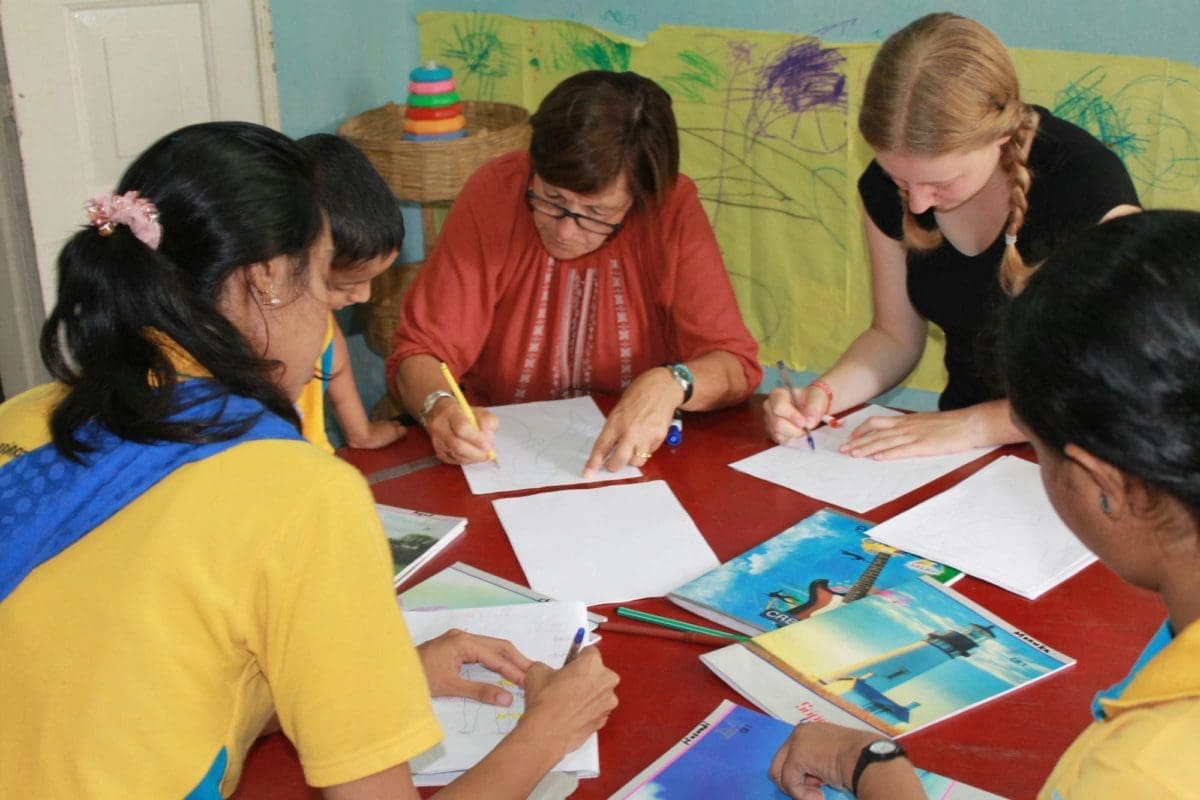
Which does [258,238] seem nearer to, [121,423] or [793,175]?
[121,423]

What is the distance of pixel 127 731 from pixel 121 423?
0.24 metres

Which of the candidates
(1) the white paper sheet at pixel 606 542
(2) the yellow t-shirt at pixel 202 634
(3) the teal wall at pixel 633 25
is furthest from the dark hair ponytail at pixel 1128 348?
(3) the teal wall at pixel 633 25

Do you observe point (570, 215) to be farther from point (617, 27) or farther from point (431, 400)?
point (617, 27)

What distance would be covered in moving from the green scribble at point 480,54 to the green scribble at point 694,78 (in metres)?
0.53

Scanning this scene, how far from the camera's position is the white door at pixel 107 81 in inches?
107

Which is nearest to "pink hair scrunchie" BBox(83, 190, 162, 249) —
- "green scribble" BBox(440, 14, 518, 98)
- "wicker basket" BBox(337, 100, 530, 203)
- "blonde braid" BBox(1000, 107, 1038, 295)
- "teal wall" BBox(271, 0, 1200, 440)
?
"blonde braid" BBox(1000, 107, 1038, 295)

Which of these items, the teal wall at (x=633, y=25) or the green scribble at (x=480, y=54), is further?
the green scribble at (x=480, y=54)

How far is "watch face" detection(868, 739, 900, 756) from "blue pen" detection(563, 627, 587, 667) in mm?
346

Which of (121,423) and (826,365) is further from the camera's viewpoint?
(826,365)

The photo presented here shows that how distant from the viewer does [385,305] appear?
315 cm

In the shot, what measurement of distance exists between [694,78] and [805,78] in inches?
12.2

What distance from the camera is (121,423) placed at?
0.96 m

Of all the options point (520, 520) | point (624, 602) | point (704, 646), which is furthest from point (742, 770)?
point (520, 520)

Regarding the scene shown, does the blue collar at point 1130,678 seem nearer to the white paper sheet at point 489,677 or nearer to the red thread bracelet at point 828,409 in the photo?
the white paper sheet at point 489,677
